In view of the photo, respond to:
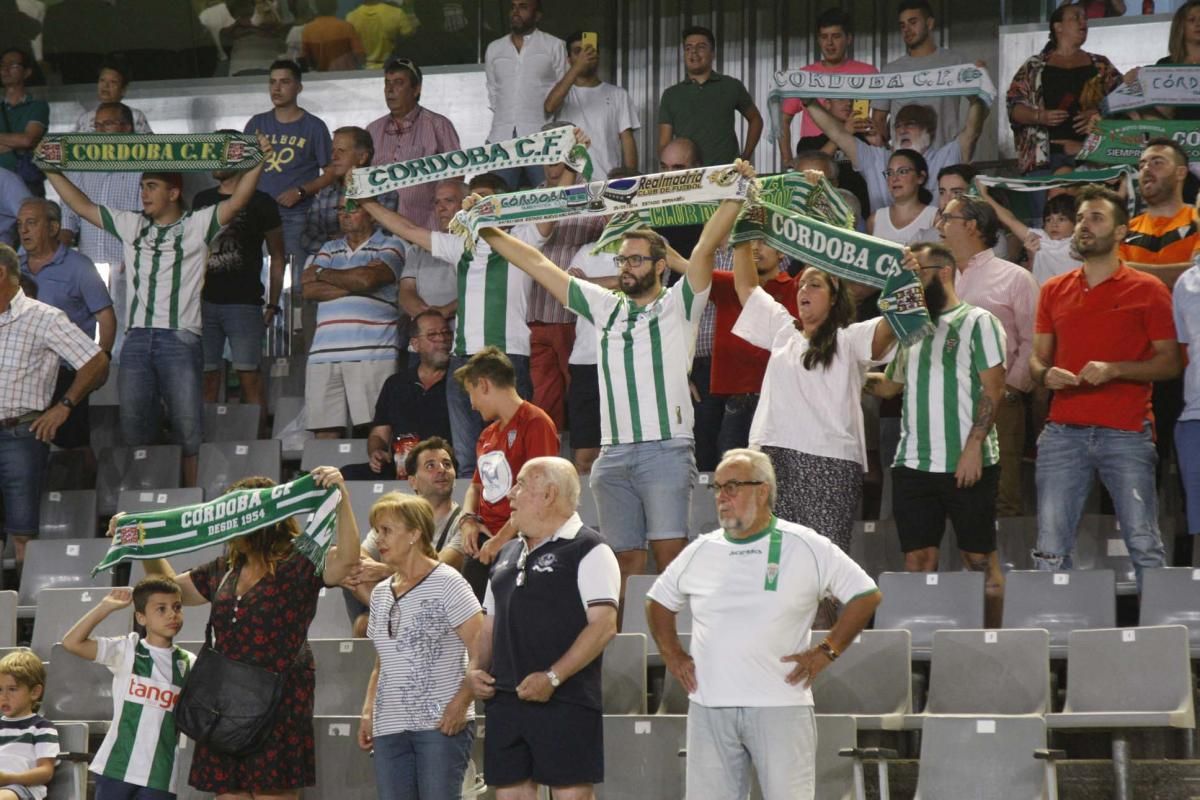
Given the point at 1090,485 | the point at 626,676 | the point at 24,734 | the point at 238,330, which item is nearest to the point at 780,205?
the point at 1090,485

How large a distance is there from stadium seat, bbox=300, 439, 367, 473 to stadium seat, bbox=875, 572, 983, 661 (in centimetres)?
305

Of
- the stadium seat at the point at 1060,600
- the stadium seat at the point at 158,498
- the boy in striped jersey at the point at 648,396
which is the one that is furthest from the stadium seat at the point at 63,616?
the stadium seat at the point at 1060,600

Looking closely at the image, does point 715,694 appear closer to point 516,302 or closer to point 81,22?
point 516,302

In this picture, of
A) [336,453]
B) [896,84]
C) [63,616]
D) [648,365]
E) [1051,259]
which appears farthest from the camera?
[896,84]

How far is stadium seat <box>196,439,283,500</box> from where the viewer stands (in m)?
9.16

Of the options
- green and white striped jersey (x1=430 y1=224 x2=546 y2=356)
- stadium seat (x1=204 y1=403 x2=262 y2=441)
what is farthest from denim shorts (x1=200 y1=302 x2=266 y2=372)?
green and white striped jersey (x1=430 y1=224 x2=546 y2=356)

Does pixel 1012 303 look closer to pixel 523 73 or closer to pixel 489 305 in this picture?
pixel 489 305

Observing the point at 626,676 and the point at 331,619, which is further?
the point at 331,619

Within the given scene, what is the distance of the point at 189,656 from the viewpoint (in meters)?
6.45

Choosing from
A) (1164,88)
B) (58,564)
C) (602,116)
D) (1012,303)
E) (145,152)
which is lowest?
(58,564)

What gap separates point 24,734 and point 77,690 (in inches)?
24.6

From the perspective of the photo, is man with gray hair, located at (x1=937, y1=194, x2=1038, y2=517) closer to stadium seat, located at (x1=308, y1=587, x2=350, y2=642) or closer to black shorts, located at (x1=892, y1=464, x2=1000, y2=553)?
black shorts, located at (x1=892, y1=464, x2=1000, y2=553)

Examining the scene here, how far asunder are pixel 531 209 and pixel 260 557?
2217mm

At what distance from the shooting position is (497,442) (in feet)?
22.1
